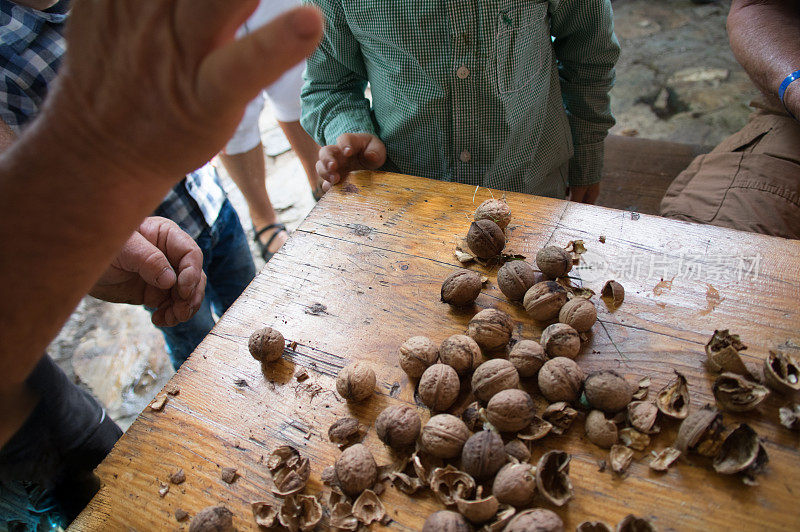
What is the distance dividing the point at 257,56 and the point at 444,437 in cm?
83

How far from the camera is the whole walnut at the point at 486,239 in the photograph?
137cm

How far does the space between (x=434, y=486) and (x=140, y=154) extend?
2.68 feet

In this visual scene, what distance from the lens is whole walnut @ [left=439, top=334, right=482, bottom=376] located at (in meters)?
1.16

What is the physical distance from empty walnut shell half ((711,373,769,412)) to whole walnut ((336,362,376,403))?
2.48 feet

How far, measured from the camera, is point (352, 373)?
1.13m

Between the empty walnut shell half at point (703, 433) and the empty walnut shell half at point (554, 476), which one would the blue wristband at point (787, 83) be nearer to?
the empty walnut shell half at point (703, 433)

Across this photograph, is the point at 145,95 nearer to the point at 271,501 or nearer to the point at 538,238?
the point at 271,501

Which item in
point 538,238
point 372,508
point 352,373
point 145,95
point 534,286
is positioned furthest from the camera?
point 538,238

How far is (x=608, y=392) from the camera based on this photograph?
1.05 meters

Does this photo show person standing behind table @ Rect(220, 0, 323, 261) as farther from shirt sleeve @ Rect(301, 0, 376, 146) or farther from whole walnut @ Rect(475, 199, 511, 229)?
whole walnut @ Rect(475, 199, 511, 229)

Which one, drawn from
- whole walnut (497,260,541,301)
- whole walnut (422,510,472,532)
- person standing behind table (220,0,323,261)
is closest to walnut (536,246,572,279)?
whole walnut (497,260,541,301)

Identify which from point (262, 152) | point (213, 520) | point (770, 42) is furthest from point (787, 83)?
point (262, 152)

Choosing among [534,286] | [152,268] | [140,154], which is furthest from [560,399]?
[152,268]

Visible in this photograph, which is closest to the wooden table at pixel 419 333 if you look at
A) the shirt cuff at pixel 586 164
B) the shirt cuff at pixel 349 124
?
the shirt cuff at pixel 349 124
